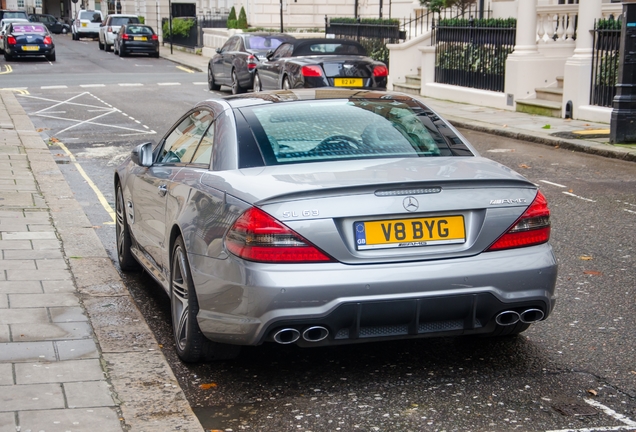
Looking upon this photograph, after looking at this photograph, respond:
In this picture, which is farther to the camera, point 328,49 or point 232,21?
point 232,21

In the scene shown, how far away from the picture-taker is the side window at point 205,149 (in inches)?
216

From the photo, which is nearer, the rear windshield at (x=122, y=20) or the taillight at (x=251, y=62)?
the taillight at (x=251, y=62)

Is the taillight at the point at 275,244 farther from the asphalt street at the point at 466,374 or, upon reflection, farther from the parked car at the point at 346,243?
the asphalt street at the point at 466,374

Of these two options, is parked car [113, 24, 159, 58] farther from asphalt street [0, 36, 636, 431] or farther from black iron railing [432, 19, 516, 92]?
asphalt street [0, 36, 636, 431]

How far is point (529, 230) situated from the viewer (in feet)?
15.8

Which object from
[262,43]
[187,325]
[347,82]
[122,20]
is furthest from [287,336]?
[122,20]

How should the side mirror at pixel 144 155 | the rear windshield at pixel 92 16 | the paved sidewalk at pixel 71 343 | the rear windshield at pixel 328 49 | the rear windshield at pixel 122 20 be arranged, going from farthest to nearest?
the rear windshield at pixel 92 16
the rear windshield at pixel 122 20
the rear windshield at pixel 328 49
the side mirror at pixel 144 155
the paved sidewalk at pixel 71 343

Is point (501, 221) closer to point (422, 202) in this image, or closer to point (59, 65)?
point (422, 202)

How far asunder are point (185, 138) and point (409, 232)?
2.15 metres

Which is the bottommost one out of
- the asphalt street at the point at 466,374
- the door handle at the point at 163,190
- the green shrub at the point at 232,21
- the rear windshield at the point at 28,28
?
the asphalt street at the point at 466,374

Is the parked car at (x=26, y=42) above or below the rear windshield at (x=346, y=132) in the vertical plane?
below

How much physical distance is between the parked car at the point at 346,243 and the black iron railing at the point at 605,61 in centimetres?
1304

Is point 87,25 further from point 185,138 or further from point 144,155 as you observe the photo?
point 185,138

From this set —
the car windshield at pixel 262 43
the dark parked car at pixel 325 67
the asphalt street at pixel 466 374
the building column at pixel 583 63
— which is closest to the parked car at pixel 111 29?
the car windshield at pixel 262 43
